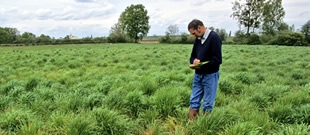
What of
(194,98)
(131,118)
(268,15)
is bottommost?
(131,118)

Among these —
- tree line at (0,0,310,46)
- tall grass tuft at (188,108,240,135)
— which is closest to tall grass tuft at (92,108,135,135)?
tall grass tuft at (188,108,240,135)

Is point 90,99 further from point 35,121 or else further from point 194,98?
point 194,98

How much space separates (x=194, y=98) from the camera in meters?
4.06

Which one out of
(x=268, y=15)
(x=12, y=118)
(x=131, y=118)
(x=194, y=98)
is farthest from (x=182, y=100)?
(x=268, y=15)

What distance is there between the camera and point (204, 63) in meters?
3.66

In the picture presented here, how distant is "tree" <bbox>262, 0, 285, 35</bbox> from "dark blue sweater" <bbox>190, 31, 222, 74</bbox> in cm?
5708

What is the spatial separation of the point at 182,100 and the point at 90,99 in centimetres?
194

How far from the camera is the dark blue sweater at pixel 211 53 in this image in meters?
3.64

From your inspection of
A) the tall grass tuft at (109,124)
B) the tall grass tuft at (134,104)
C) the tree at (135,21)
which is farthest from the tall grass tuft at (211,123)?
the tree at (135,21)

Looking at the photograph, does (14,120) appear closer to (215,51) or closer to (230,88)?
(215,51)

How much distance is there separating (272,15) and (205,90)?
61526 mm

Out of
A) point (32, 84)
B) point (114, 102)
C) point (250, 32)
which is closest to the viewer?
point (114, 102)

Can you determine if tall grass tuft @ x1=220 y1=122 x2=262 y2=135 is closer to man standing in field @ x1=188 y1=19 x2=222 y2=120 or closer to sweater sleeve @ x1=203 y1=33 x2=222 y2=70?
man standing in field @ x1=188 y1=19 x2=222 y2=120

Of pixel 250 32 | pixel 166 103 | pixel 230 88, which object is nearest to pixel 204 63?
pixel 166 103
